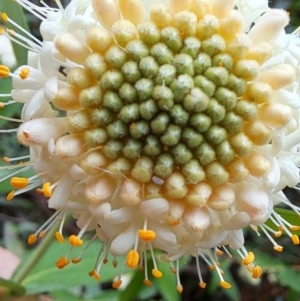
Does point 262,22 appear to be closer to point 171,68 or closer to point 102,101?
point 171,68

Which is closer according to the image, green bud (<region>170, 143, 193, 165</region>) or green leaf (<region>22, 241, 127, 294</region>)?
green bud (<region>170, 143, 193, 165</region>)

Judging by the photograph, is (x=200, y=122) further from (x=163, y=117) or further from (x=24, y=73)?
(x=24, y=73)

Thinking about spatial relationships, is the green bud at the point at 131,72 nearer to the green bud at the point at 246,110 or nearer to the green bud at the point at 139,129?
the green bud at the point at 139,129

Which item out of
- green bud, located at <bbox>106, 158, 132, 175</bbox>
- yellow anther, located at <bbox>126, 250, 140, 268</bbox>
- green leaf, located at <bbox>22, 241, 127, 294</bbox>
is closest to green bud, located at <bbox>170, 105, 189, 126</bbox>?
green bud, located at <bbox>106, 158, 132, 175</bbox>

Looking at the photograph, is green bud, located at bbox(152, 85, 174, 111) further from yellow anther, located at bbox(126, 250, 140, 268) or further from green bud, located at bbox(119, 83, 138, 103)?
yellow anther, located at bbox(126, 250, 140, 268)

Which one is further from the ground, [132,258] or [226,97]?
[226,97]

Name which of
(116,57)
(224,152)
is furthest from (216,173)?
(116,57)

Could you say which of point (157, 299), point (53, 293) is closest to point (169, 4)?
point (53, 293)
